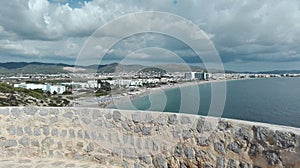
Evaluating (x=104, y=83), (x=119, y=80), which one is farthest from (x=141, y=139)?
(x=104, y=83)

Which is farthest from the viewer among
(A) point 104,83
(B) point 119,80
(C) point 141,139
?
(A) point 104,83

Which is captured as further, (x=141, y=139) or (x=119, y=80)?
(x=119, y=80)

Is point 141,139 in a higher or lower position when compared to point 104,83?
higher

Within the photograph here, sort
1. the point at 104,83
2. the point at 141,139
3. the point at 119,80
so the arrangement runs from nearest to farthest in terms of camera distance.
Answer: the point at 141,139
the point at 119,80
the point at 104,83

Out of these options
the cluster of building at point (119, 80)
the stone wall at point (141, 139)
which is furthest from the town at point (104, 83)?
the stone wall at point (141, 139)

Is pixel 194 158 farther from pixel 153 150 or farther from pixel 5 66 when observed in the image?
pixel 5 66

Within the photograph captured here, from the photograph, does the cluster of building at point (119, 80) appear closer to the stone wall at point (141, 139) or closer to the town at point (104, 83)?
the town at point (104, 83)

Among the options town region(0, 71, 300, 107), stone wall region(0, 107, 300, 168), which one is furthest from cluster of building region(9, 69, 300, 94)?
stone wall region(0, 107, 300, 168)

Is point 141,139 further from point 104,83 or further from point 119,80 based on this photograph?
point 104,83
